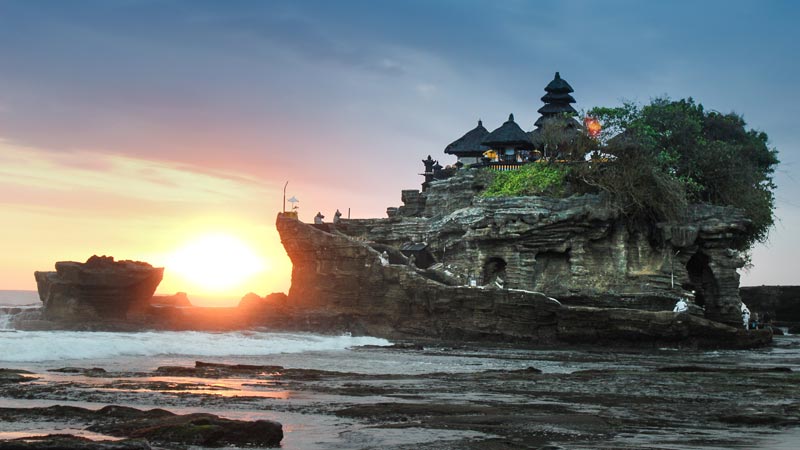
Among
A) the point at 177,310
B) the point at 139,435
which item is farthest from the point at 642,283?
the point at 139,435

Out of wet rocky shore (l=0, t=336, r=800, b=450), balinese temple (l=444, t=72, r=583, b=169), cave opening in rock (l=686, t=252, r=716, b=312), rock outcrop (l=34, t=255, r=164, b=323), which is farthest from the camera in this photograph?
balinese temple (l=444, t=72, r=583, b=169)

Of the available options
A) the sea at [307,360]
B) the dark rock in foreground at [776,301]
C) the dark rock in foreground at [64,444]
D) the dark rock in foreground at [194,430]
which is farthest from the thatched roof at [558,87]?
the dark rock in foreground at [64,444]

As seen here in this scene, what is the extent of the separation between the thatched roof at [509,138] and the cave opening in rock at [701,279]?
12357 millimetres

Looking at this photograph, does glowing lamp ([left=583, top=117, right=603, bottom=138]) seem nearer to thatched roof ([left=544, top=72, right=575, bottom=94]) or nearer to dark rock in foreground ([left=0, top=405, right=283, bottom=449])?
thatched roof ([left=544, top=72, right=575, bottom=94])

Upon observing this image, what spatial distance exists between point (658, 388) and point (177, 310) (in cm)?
3148

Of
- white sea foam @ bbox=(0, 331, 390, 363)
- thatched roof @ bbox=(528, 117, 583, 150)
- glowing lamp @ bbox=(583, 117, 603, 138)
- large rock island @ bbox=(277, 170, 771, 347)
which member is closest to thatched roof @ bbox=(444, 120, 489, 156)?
thatched roof @ bbox=(528, 117, 583, 150)

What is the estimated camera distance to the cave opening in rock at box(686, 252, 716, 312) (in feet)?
160

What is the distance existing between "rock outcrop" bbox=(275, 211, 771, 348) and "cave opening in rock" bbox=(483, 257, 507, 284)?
276 centimetres

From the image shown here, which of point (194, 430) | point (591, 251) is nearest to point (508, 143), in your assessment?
point (591, 251)

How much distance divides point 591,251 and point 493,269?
479 centimetres

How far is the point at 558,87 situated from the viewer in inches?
2512

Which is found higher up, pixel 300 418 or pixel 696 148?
pixel 696 148

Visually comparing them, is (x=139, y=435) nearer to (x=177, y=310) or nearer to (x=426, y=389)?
(x=426, y=389)

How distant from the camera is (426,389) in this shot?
2014cm
